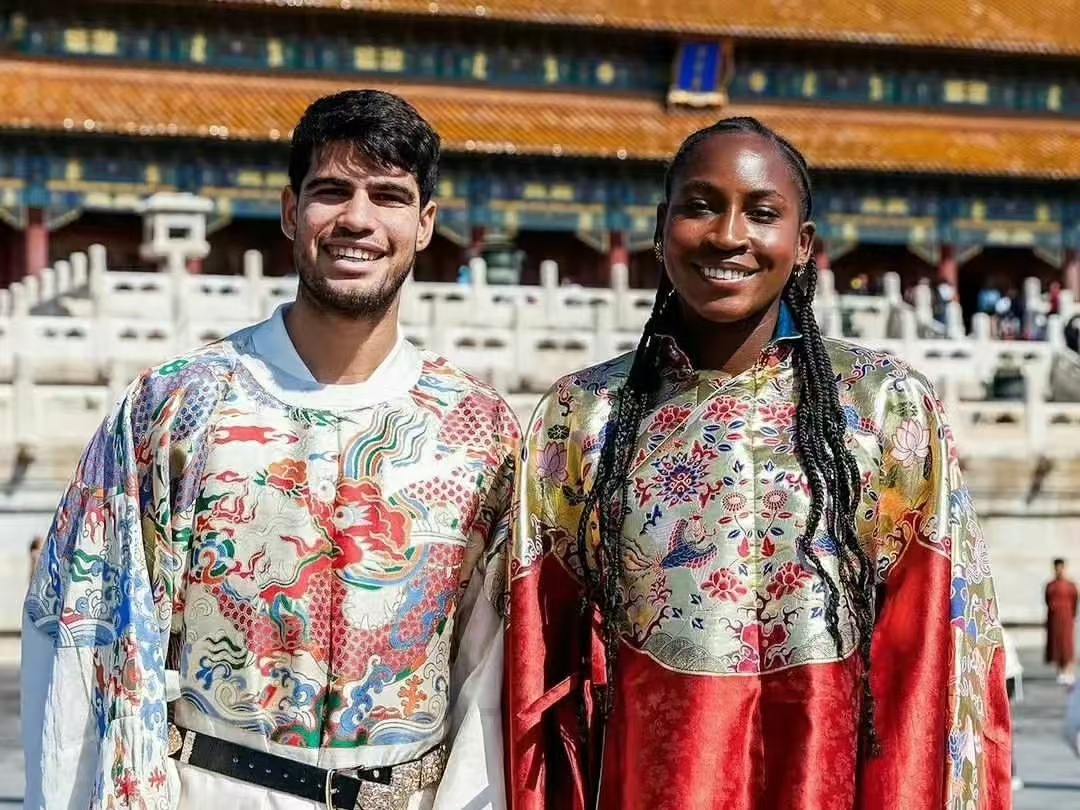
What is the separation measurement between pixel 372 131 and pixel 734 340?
0.80m

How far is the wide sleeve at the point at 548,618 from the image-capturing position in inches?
156

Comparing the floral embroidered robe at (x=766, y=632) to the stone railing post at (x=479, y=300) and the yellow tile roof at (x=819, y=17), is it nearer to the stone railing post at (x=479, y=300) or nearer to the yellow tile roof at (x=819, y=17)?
the stone railing post at (x=479, y=300)

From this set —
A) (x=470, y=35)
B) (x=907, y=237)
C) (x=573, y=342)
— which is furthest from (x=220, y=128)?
(x=573, y=342)

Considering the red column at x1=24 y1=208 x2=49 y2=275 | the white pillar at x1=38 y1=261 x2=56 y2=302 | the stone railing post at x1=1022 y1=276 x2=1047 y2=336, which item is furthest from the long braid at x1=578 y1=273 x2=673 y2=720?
the red column at x1=24 y1=208 x2=49 y2=275

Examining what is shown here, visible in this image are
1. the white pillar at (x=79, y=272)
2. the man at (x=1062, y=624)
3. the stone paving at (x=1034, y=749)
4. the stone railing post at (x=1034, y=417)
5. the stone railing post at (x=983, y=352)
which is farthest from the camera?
the white pillar at (x=79, y=272)

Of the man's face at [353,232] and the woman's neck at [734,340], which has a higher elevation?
the man's face at [353,232]

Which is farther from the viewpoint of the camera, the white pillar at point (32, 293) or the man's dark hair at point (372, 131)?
the white pillar at point (32, 293)

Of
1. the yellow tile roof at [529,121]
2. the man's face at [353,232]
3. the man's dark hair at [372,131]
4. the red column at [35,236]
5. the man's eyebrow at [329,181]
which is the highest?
the yellow tile roof at [529,121]

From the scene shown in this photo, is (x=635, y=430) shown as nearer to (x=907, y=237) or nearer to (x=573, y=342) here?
(x=573, y=342)

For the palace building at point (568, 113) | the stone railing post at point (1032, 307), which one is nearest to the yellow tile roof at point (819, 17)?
the palace building at point (568, 113)

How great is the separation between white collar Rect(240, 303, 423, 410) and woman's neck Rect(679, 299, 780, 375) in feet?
1.91

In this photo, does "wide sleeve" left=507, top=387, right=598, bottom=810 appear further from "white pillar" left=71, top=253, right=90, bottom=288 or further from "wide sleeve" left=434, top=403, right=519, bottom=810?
"white pillar" left=71, top=253, right=90, bottom=288

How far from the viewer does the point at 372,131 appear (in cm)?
400

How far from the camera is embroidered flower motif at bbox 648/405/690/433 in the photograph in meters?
4.04
